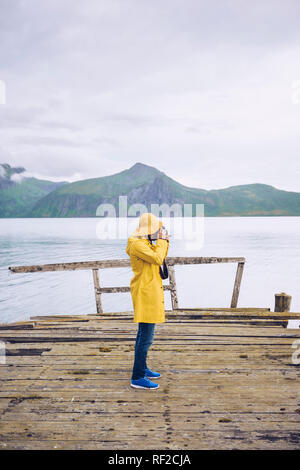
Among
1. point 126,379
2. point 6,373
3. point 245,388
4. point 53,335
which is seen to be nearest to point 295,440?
point 245,388

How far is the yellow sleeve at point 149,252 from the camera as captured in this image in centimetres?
425

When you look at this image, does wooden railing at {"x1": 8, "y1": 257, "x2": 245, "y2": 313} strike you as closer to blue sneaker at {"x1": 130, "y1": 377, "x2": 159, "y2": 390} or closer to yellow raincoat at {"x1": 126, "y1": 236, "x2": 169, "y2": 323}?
yellow raincoat at {"x1": 126, "y1": 236, "x2": 169, "y2": 323}

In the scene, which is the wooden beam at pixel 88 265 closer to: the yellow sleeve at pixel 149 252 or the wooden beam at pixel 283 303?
the wooden beam at pixel 283 303

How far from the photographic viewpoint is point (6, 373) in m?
4.73

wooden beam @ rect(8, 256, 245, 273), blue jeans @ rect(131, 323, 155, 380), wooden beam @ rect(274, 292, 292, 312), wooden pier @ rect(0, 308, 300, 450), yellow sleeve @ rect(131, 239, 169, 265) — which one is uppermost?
yellow sleeve @ rect(131, 239, 169, 265)

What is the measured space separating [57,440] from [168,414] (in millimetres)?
1126

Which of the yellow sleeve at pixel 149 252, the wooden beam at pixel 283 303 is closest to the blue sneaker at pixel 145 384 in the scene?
the yellow sleeve at pixel 149 252

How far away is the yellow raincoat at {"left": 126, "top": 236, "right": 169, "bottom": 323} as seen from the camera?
169 inches

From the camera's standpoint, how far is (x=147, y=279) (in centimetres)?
437

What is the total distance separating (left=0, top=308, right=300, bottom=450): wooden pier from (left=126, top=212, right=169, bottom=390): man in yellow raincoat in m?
0.29

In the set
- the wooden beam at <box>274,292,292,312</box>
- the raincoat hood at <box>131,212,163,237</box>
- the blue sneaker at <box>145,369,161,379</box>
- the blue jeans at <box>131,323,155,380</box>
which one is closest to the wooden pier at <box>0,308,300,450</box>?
the blue sneaker at <box>145,369,161,379</box>

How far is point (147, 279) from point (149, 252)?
36cm

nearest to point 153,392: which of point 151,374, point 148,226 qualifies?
point 151,374

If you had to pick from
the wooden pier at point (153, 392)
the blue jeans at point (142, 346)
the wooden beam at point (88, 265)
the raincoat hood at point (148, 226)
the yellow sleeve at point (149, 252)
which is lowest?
the wooden pier at point (153, 392)
